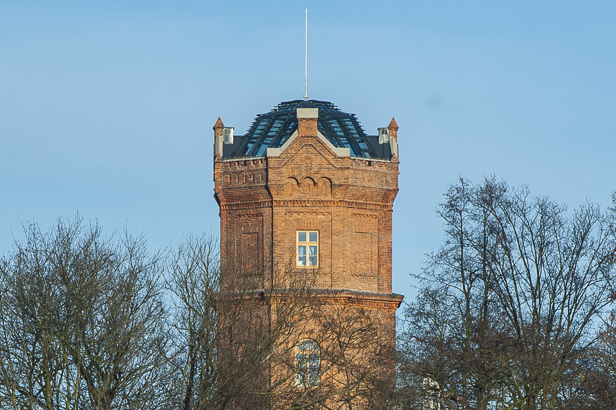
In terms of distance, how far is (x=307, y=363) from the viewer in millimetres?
59812

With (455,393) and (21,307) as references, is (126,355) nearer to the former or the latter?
(21,307)

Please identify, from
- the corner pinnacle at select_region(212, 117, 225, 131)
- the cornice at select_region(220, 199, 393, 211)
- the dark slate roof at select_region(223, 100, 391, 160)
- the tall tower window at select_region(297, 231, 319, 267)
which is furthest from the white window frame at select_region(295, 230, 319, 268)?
the corner pinnacle at select_region(212, 117, 225, 131)

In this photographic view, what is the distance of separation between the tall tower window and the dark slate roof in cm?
348

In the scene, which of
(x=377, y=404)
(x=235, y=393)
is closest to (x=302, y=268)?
(x=377, y=404)

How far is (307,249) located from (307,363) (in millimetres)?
5696

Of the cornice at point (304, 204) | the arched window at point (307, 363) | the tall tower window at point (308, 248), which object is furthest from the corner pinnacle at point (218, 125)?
the arched window at point (307, 363)

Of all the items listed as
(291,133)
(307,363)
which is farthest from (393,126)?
(307,363)

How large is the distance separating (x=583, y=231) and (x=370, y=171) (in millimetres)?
10268

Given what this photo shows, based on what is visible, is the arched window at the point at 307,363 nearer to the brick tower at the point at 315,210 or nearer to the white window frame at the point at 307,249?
the brick tower at the point at 315,210

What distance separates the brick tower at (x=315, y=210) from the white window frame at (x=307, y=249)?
0.04 metres

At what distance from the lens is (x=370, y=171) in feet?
213

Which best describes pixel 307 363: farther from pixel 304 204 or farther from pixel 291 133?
pixel 291 133

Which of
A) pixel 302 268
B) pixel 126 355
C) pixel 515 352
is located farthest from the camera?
pixel 302 268

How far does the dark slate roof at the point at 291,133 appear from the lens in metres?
65.4
